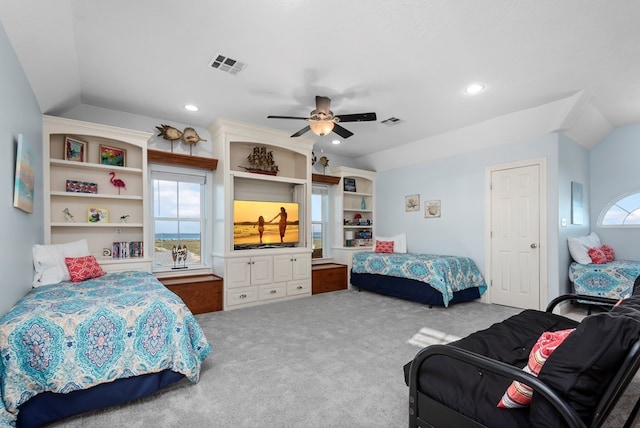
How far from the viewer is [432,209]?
5328 millimetres

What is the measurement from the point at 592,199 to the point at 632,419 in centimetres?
443

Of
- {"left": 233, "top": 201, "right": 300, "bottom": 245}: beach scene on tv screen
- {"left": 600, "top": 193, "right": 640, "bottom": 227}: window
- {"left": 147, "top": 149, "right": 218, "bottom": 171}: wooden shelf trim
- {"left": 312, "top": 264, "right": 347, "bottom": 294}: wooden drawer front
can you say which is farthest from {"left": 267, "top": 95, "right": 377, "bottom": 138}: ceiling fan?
{"left": 600, "top": 193, "right": 640, "bottom": 227}: window

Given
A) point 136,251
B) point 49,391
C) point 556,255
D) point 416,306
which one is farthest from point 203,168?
point 556,255

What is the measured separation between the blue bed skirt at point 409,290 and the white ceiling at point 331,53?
2.41 meters

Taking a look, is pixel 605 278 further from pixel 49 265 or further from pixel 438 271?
pixel 49 265

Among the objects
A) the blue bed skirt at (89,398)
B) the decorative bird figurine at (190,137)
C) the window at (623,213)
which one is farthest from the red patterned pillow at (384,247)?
the blue bed skirt at (89,398)

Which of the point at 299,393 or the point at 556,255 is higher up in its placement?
the point at 556,255

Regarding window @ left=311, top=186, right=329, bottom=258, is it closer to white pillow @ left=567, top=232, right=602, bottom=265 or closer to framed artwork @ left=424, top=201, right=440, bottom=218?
framed artwork @ left=424, top=201, right=440, bottom=218

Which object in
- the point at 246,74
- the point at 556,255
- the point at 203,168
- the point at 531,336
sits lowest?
the point at 531,336

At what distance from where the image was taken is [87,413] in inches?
75.4

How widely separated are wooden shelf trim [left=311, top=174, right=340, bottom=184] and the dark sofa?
4.24m

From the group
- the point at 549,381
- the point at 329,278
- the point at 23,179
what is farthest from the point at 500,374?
the point at 329,278

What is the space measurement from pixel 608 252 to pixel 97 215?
682 cm

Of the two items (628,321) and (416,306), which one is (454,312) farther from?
(628,321)
